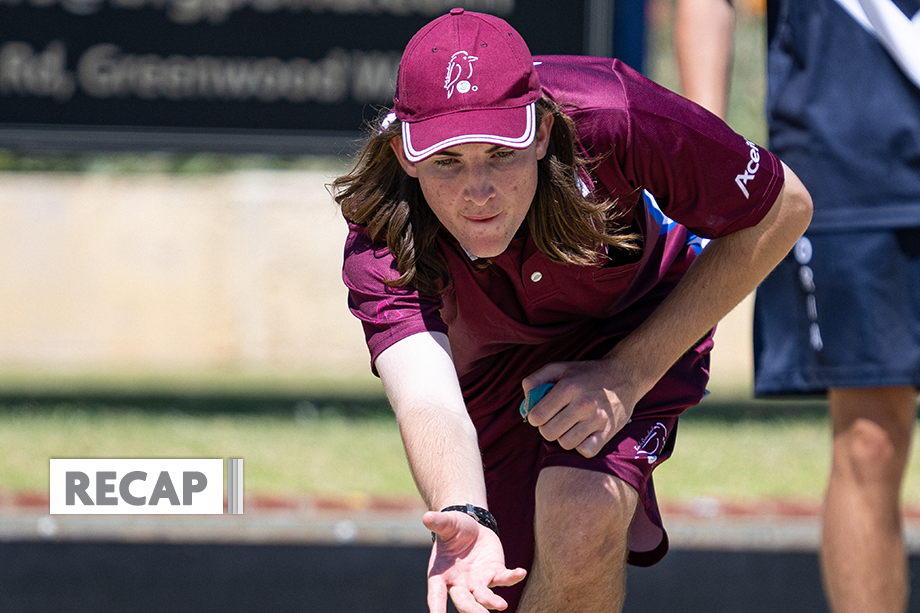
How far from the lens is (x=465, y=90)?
2.13 metres

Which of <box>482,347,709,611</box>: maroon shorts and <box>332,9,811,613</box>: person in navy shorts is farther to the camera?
<box>482,347,709,611</box>: maroon shorts

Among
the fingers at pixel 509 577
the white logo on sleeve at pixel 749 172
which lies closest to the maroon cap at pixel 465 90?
the white logo on sleeve at pixel 749 172

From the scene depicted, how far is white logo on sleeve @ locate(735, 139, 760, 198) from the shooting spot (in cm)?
242

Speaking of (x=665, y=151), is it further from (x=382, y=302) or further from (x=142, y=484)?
(x=142, y=484)

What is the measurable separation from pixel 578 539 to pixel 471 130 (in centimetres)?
88

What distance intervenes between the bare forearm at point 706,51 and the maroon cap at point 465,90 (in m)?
0.98

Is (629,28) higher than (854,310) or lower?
higher

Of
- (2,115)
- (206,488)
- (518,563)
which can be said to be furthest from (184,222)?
(518,563)

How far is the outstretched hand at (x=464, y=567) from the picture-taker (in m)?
1.83

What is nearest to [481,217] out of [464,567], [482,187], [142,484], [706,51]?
[482,187]

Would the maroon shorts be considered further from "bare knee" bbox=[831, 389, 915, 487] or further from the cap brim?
the cap brim

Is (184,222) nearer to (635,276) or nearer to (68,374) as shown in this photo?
(68,374)

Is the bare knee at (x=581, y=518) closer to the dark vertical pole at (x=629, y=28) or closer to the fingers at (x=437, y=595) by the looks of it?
the fingers at (x=437, y=595)

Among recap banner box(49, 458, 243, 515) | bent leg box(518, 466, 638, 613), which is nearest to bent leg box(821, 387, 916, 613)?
bent leg box(518, 466, 638, 613)
